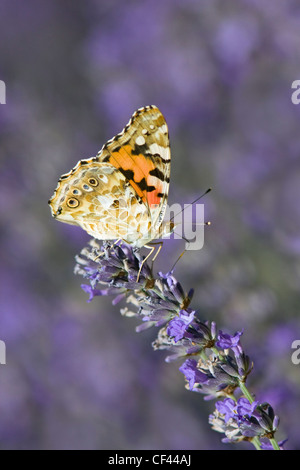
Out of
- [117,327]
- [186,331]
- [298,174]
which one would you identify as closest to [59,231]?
[117,327]

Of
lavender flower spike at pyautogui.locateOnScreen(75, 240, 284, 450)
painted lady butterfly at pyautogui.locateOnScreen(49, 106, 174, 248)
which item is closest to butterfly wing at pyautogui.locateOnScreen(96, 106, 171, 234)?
painted lady butterfly at pyautogui.locateOnScreen(49, 106, 174, 248)

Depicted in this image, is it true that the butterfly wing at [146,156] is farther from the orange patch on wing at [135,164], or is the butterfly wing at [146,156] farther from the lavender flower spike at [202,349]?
the lavender flower spike at [202,349]

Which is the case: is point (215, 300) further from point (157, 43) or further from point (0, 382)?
point (157, 43)

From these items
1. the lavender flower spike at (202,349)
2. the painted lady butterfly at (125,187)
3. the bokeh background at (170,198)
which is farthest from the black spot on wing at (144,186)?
the bokeh background at (170,198)

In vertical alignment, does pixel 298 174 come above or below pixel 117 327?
above

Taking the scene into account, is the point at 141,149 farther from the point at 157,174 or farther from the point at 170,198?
the point at 170,198

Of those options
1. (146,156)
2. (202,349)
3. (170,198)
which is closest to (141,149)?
(146,156)
